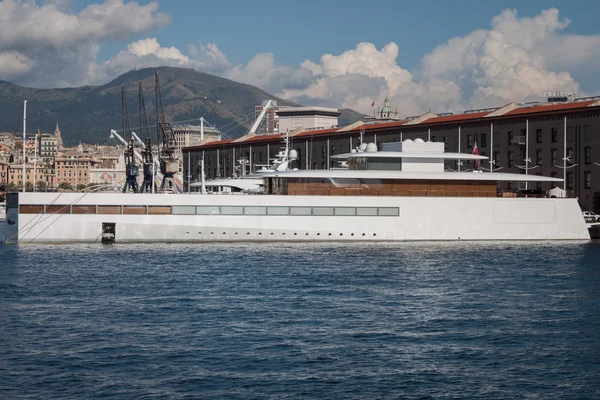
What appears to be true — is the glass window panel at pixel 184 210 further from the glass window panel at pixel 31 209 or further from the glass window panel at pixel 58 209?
the glass window panel at pixel 31 209

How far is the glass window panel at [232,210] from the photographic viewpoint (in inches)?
2482

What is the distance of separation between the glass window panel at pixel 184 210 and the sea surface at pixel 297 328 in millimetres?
10144

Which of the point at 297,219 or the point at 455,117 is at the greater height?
the point at 455,117

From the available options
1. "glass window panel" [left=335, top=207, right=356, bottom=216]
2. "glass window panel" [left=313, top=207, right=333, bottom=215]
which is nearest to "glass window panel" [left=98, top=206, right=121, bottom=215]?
"glass window panel" [left=313, top=207, right=333, bottom=215]

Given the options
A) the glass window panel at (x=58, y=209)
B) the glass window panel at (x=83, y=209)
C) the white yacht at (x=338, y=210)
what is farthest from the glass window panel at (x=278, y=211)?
the glass window panel at (x=58, y=209)

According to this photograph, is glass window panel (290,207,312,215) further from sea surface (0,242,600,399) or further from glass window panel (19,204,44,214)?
glass window panel (19,204,44,214)

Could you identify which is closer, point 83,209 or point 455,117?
point 83,209

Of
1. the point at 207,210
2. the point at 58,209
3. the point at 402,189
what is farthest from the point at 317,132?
the point at 58,209

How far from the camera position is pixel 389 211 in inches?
2581

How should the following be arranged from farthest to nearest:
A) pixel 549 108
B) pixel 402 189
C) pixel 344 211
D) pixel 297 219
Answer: pixel 549 108 → pixel 402 189 → pixel 344 211 → pixel 297 219

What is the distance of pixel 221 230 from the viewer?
6291 centimetres

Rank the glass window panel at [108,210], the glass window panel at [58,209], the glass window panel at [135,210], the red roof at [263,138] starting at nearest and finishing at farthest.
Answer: the glass window panel at [58,209] → the glass window panel at [108,210] → the glass window panel at [135,210] → the red roof at [263,138]

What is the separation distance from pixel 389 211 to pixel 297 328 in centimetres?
3518

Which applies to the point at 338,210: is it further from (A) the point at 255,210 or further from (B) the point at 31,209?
(B) the point at 31,209
